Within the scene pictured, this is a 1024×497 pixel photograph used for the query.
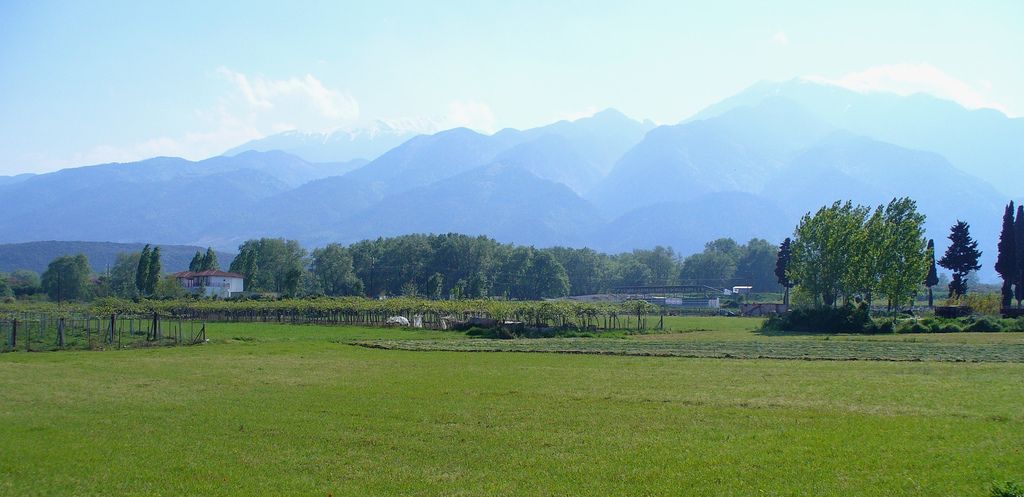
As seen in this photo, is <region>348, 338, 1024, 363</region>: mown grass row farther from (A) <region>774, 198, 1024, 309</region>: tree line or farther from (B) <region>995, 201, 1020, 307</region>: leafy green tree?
(B) <region>995, 201, 1020, 307</region>: leafy green tree

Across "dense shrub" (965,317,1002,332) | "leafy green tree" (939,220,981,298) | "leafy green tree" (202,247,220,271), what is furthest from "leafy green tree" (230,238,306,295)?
"dense shrub" (965,317,1002,332)

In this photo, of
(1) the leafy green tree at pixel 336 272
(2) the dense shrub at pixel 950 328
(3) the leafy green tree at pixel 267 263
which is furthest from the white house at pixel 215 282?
(2) the dense shrub at pixel 950 328

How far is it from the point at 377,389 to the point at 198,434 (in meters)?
9.60

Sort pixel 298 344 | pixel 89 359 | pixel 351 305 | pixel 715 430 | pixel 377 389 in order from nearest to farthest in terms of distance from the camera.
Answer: pixel 715 430 → pixel 377 389 → pixel 89 359 → pixel 298 344 → pixel 351 305

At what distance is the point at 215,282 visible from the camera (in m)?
162

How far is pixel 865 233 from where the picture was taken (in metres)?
83.8

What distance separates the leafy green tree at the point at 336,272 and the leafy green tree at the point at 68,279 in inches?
1906

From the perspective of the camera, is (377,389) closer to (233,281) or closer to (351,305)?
(351,305)

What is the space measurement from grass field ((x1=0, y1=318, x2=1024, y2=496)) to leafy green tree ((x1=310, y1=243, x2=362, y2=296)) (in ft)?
432

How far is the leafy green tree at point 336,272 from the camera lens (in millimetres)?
168500

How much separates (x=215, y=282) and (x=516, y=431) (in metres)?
156

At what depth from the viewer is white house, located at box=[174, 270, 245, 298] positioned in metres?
159

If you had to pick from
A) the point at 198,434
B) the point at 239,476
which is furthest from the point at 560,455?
the point at 198,434

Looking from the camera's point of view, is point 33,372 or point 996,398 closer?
point 996,398
